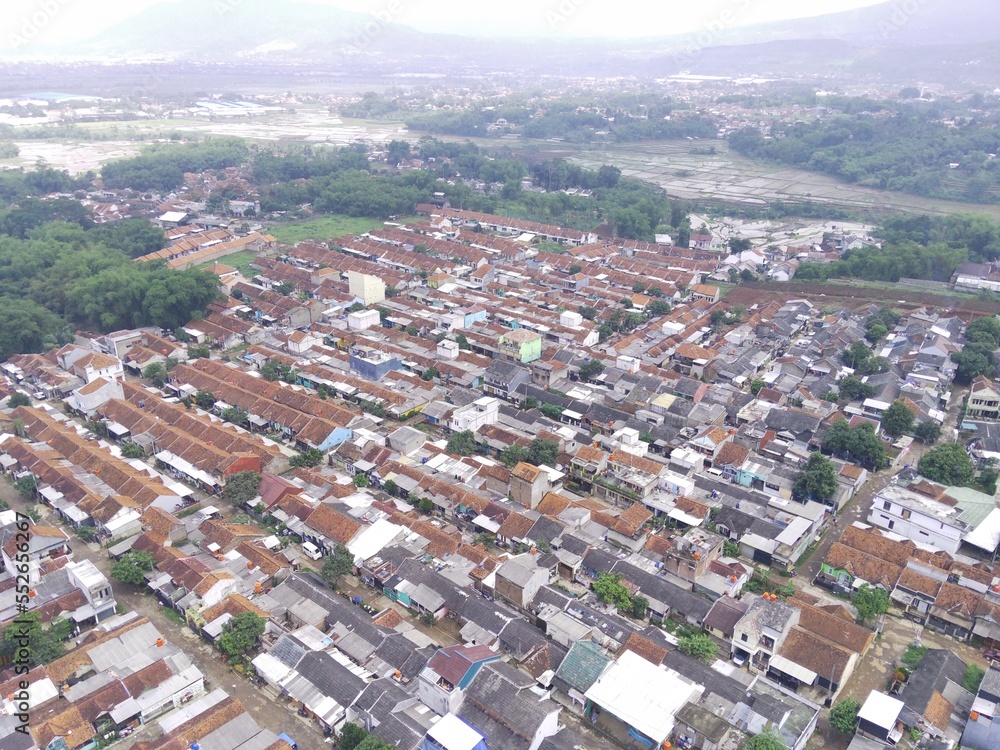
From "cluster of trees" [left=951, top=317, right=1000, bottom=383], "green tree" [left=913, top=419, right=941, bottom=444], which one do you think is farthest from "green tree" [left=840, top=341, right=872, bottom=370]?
"green tree" [left=913, top=419, right=941, bottom=444]

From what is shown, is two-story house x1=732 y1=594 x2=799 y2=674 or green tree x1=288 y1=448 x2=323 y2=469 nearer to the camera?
two-story house x1=732 y1=594 x2=799 y2=674

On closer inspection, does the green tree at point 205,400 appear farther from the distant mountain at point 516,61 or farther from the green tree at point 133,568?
the distant mountain at point 516,61

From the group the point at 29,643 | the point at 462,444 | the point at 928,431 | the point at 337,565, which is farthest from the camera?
the point at 928,431

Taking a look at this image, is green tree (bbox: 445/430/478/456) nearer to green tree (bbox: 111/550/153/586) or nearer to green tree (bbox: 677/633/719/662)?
green tree (bbox: 111/550/153/586)

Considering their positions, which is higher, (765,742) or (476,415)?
(476,415)

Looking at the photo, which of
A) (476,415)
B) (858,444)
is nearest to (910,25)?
(858,444)

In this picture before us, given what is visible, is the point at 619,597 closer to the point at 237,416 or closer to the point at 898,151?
the point at 237,416

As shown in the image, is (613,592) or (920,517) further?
(920,517)
